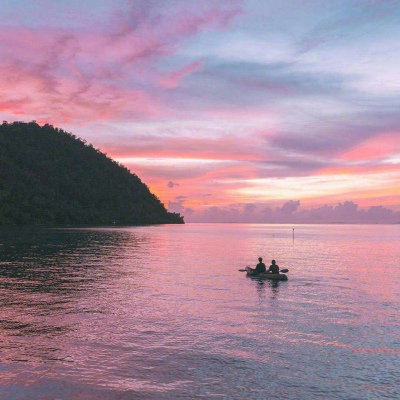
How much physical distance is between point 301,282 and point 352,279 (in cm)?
1040

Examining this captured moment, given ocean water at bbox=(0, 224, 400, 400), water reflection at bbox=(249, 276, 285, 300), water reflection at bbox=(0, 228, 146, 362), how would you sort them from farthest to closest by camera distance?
water reflection at bbox=(249, 276, 285, 300), water reflection at bbox=(0, 228, 146, 362), ocean water at bbox=(0, 224, 400, 400)

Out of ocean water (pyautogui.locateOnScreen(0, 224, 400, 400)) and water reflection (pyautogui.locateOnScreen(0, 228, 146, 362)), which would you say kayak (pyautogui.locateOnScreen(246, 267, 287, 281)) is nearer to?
ocean water (pyautogui.locateOnScreen(0, 224, 400, 400))

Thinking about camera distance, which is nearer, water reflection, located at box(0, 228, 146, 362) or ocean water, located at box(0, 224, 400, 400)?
ocean water, located at box(0, 224, 400, 400)

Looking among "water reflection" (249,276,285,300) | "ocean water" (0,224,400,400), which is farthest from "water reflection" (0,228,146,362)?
"water reflection" (249,276,285,300)

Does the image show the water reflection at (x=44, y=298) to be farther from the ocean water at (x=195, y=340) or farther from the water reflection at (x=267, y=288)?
the water reflection at (x=267, y=288)

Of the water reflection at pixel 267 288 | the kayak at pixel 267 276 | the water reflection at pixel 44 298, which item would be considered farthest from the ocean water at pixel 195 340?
the kayak at pixel 267 276

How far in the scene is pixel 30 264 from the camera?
66.9 m

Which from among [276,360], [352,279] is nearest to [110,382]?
[276,360]

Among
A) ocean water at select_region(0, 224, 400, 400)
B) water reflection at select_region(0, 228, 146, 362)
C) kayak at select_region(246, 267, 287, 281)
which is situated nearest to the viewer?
ocean water at select_region(0, 224, 400, 400)

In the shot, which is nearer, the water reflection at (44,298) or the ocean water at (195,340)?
the ocean water at (195,340)

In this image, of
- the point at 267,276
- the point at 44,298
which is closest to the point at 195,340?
the point at 44,298

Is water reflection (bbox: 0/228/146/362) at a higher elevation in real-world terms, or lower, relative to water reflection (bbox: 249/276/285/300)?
higher

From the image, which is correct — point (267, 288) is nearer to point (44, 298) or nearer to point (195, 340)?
point (195, 340)

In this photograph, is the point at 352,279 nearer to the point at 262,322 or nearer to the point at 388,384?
the point at 262,322
